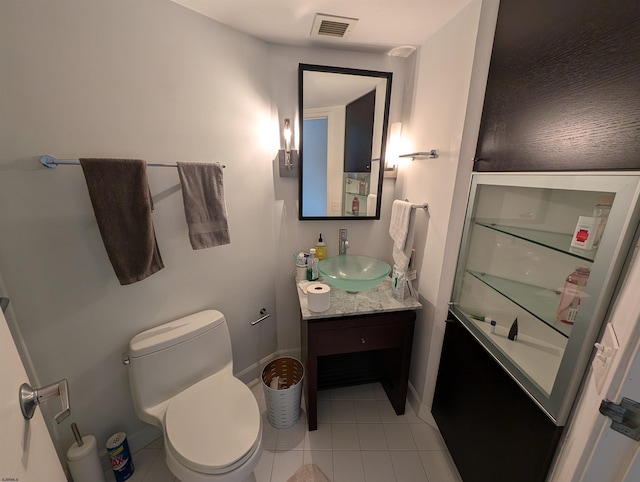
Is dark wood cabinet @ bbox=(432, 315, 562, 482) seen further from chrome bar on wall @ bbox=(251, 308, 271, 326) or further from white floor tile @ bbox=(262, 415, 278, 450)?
chrome bar on wall @ bbox=(251, 308, 271, 326)

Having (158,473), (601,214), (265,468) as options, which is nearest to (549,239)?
(601,214)

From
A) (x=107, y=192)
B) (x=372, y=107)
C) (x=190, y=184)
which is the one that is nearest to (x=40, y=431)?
(x=107, y=192)

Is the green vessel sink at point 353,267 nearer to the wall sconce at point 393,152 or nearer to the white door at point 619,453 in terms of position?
the wall sconce at point 393,152

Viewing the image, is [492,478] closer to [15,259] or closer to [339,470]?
[339,470]

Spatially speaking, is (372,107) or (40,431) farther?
(372,107)

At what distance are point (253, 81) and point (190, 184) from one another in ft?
2.38

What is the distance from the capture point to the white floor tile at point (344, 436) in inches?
56.4

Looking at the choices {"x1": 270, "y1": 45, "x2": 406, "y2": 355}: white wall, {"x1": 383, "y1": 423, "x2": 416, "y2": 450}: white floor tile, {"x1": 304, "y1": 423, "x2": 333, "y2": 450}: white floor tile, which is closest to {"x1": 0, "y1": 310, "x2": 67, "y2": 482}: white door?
{"x1": 304, "y1": 423, "x2": 333, "y2": 450}: white floor tile

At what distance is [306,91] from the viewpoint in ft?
5.00

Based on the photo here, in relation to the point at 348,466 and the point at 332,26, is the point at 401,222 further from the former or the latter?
the point at 348,466

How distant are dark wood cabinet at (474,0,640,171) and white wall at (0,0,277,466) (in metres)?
1.20

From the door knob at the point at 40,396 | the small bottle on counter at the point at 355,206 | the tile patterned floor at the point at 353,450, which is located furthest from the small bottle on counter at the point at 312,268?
the door knob at the point at 40,396

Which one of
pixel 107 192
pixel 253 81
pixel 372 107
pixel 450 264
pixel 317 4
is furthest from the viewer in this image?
pixel 372 107

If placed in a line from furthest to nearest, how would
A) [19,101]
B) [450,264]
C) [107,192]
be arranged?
[450,264] → [107,192] → [19,101]
